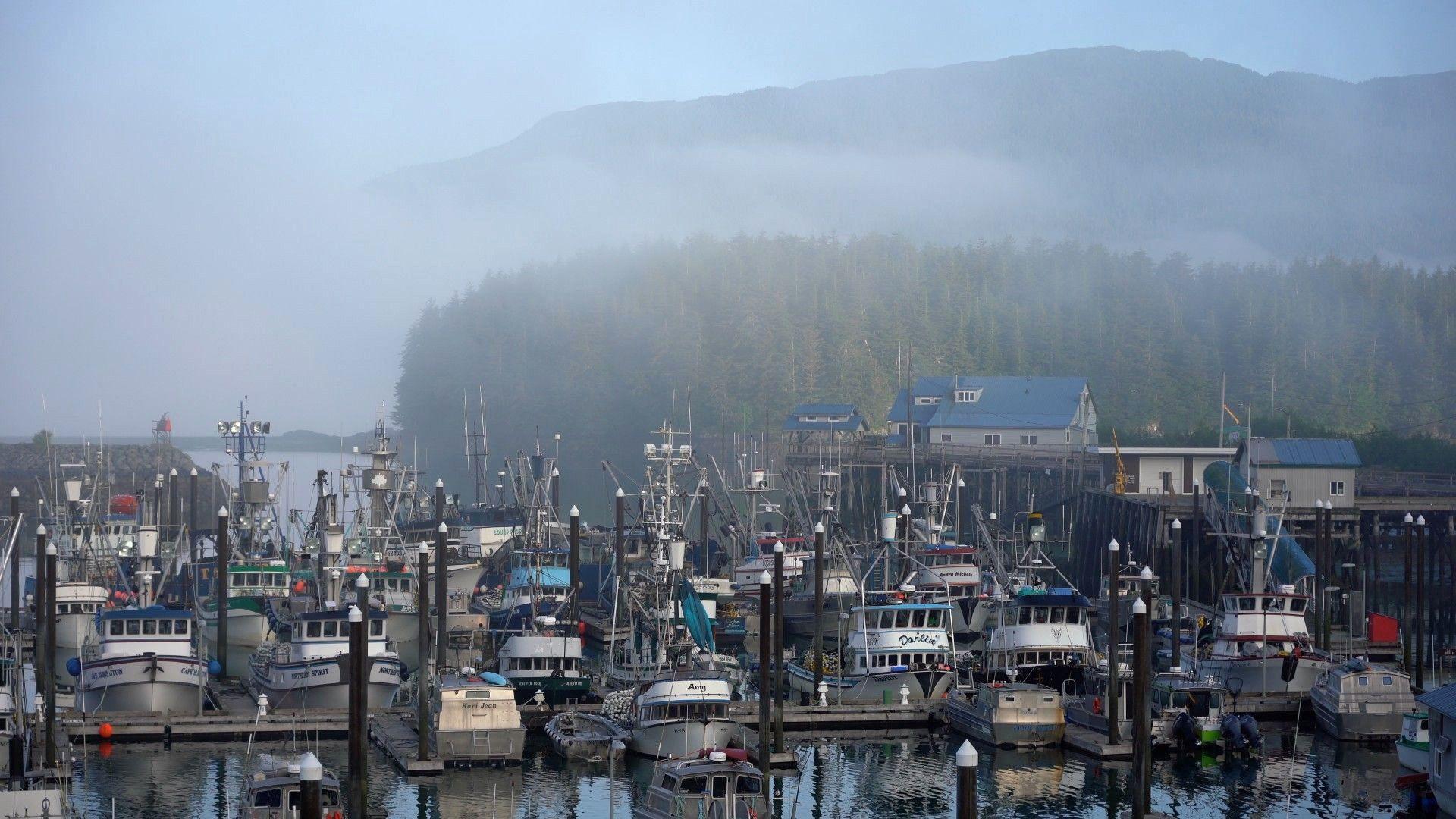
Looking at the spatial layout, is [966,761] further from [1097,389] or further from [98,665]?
[1097,389]

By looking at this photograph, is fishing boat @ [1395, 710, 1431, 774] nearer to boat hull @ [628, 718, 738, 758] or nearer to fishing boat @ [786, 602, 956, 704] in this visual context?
fishing boat @ [786, 602, 956, 704]

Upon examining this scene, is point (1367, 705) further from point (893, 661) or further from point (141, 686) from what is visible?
point (141, 686)

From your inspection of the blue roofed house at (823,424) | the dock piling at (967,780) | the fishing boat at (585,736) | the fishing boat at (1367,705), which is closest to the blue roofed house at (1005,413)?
the blue roofed house at (823,424)

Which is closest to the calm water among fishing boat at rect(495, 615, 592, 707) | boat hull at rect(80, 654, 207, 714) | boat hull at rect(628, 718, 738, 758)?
boat hull at rect(628, 718, 738, 758)

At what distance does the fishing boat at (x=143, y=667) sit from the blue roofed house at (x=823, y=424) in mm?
63159

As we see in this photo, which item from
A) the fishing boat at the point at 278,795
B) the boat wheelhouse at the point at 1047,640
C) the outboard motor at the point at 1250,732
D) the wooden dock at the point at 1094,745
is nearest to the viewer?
the fishing boat at the point at 278,795

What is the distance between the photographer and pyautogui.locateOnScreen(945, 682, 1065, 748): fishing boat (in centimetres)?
3647

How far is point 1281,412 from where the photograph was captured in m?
138

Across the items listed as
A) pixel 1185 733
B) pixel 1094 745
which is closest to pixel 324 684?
pixel 1094 745

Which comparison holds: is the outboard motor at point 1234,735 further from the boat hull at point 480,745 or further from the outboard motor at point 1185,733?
the boat hull at point 480,745

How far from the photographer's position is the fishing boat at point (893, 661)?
40.8 m

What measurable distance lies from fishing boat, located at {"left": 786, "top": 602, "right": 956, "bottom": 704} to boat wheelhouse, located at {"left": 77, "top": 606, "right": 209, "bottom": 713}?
14851mm

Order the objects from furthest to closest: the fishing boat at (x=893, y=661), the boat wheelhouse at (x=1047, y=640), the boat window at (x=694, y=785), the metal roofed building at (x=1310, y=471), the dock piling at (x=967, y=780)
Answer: the metal roofed building at (x=1310, y=471)
the boat wheelhouse at (x=1047, y=640)
the fishing boat at (x=893, y=661)
the boat window at (x=694, y=785)
the dock piling at (x=967, y=780)

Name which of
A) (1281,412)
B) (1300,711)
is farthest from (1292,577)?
(1281,412)
